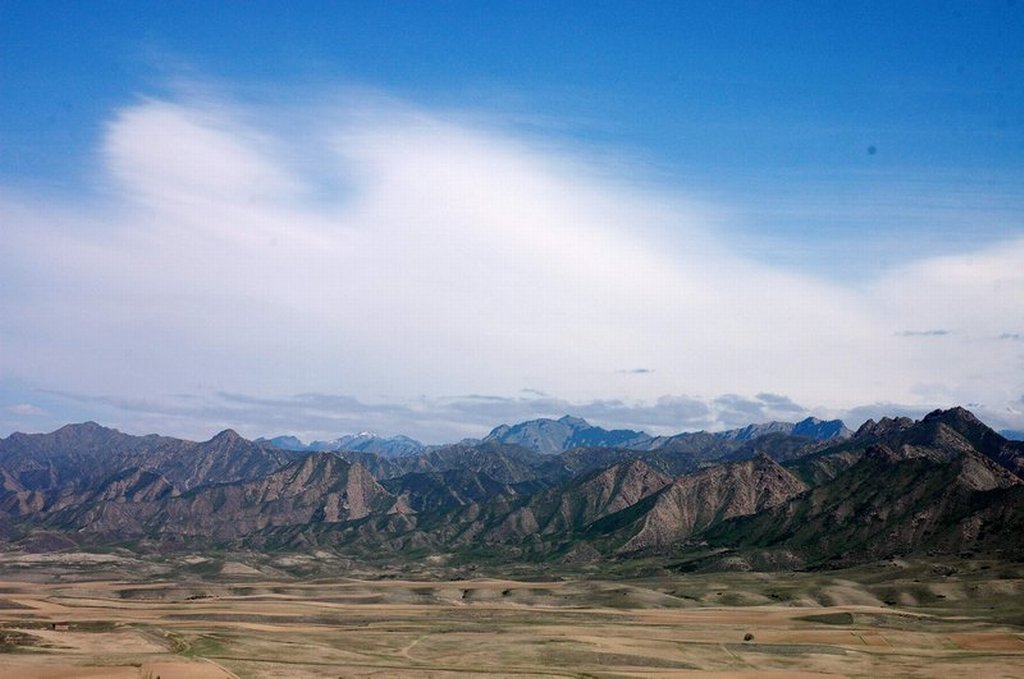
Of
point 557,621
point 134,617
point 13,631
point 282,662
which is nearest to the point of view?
point 282,662

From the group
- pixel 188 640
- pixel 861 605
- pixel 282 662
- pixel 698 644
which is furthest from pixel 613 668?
pixel 861 605

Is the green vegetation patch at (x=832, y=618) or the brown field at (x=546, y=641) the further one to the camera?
the green vegetation patch at (x=832, y=618)

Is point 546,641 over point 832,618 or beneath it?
over

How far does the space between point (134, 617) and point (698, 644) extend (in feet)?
362

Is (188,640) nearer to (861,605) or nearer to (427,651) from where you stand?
(427,651)

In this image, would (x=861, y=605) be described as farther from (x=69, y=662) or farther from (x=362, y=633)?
(x=69, y=662)

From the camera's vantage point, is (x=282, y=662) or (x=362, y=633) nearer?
(x=282, y=662)

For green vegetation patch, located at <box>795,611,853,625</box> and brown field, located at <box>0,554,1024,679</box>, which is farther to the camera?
green vegetation patch, located at <box>795,611,853,625</box>

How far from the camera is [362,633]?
157 meters

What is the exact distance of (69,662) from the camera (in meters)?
113

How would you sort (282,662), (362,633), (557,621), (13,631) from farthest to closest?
(557,621) < (362,633) < (13,631) < (282,662)

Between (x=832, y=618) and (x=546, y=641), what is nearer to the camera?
(x=546, y=641)

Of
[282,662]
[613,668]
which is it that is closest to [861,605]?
[613,668]

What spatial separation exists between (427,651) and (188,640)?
36911 mm
